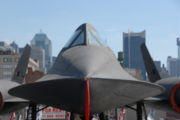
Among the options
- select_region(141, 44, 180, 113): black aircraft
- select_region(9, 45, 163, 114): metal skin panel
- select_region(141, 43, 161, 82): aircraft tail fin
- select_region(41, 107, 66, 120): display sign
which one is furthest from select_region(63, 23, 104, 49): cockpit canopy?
select_region(41, 107, 66, 120): display sign

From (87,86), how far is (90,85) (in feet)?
0.29

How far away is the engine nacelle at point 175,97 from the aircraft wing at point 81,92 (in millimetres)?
2322

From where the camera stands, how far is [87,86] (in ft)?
25.2

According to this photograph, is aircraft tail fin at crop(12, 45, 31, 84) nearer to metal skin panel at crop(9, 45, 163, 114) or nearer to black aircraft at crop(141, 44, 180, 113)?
metal skin panel at crop(9, 45, 163, 114)

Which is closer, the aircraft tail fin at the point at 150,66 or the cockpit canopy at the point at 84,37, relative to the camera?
the cockpit canopy at the point at 84,37

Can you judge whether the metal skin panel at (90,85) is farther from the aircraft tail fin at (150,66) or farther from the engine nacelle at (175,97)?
the aircraft tail fin at (150,66)

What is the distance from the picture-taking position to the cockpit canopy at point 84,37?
10.9 m

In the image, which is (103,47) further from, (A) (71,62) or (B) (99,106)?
(B) (99,106)

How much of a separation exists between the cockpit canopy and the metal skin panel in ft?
3.33

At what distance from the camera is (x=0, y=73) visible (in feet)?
440

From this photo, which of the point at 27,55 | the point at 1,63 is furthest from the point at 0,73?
the point at 27,55

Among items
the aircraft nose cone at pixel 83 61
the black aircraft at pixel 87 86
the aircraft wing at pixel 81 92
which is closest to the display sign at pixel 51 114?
the aircraft nose cone at pixel 83 61

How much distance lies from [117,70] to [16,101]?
4.37 metres

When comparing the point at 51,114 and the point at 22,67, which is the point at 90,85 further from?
the point at 51,114
